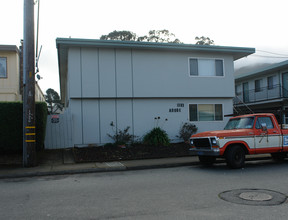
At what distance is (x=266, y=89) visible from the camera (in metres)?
25.4

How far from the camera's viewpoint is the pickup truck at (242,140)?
32.0 ft

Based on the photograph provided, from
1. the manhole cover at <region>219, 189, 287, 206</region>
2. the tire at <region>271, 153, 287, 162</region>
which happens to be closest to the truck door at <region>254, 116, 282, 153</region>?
the tire at <region>271, 153, 287, 162</region>

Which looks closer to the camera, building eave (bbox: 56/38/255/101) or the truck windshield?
the truck windshield

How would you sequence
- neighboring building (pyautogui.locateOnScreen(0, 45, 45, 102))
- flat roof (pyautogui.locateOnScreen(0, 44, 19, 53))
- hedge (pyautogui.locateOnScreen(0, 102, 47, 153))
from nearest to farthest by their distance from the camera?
hedge (pyautogui.locateOnScreen(0, 102, 47, 153)) → flat roof (pyautogui.locateOnScreen(0, 44, 19, 53)) → neighboring building (pyautogui.locateOnScreen(0, 45, 45, 102))

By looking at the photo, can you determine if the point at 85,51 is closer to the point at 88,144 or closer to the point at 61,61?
the point at 61,61

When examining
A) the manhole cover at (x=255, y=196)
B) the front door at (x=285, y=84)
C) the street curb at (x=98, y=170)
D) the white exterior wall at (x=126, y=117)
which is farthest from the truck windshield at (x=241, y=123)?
the front door at (x=285, y=84)

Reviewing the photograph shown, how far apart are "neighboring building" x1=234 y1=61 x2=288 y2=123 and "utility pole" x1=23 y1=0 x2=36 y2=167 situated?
1584cm

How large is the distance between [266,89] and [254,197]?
70.3 feet

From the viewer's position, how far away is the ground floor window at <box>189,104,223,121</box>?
651 inches

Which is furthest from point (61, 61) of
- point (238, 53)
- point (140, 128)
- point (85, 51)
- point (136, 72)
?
point (238, 53)

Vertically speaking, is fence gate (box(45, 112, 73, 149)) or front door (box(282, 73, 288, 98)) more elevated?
front door (box(282, 73, 288, 98))

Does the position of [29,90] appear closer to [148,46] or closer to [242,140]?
[148,46]

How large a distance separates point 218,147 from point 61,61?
11802mm

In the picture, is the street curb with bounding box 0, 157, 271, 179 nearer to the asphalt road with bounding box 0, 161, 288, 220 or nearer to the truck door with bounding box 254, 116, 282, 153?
the asphalt road with bounding box 0, 161, 288, 220
